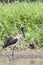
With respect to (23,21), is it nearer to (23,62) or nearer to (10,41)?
(10,41)

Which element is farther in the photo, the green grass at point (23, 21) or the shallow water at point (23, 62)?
the green grass at point (23, 21)

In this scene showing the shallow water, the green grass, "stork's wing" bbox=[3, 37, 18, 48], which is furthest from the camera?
the green grass

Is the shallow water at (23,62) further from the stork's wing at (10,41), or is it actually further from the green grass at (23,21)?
the green grass at (23,21)

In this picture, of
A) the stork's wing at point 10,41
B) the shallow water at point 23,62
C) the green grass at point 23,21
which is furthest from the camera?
the green grass at point 23,21

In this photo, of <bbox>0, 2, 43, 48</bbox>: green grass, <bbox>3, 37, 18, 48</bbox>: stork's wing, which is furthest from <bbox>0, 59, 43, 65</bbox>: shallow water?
<bbox>0, 2, 43, 48</bbox>: green grass

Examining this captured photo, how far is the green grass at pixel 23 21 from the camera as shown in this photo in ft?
45.5

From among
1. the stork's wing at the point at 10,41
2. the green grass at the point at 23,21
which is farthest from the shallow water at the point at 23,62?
the green grass at the point at 23,21

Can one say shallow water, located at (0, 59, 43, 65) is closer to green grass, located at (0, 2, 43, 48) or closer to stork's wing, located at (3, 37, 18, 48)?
stork's wing, located at (3, 37, 18, 48)

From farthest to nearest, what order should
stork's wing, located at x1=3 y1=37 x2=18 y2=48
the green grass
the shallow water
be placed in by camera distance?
the green grass, stork's wing, located at x1=3 y1=37 x2=18 y2=48, the shallow water

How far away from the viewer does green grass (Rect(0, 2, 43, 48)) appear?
1387 centimetres

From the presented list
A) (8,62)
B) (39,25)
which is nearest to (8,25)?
(39,25)

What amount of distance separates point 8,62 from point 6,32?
9.98 feet

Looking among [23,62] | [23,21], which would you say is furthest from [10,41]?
[23,21]

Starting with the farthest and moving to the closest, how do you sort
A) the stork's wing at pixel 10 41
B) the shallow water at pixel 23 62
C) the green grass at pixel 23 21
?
the green grass at pixel 23 21 < the stork's wing at pixel 10 41 < the shallow water at pixel 23 62
